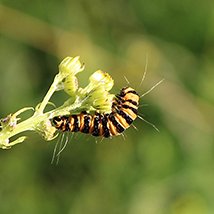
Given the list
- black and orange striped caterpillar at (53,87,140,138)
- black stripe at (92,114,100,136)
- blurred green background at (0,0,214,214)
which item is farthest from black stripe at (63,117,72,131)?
blurred green background at (0,0,214,214)

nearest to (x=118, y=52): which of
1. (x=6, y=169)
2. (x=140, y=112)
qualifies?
(x=140, y=112)

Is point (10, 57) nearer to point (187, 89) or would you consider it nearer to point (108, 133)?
point (187, 89)

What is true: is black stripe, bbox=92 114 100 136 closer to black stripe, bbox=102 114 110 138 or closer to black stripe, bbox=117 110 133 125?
black stripe, bbox=102 114 110 138

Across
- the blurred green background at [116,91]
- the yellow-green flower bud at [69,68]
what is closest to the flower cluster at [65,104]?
the yellow-green flower bud at [69,68]

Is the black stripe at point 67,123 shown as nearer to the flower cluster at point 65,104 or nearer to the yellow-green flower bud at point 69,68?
the flower cluster at point 65,104

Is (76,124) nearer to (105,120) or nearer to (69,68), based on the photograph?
(105,120)

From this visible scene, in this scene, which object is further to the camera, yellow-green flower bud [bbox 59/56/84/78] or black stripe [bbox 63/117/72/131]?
yellow-green flower bud [bbox 59/56/84/78]

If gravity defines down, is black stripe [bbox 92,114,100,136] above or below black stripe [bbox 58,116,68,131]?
below
